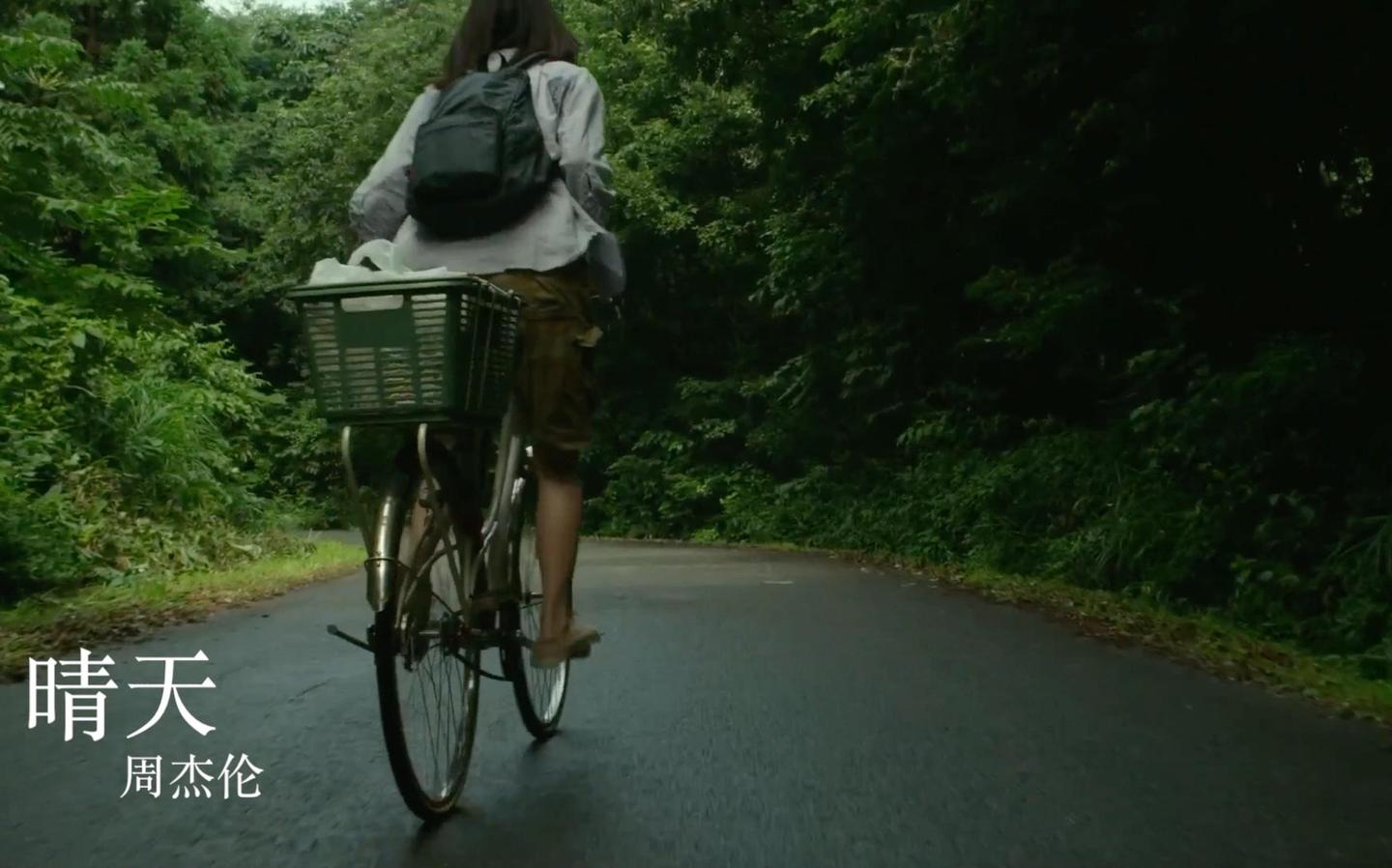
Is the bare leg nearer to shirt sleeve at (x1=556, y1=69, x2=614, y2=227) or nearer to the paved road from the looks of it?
the paved road

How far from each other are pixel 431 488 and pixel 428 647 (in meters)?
0.39

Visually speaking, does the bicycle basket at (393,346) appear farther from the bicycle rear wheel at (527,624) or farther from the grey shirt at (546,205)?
the bicycle rear wheel at (527,624)

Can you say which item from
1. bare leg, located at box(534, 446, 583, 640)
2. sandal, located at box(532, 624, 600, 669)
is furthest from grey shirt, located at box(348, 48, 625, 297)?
sandal, located at box(532, 624, 600, 669)

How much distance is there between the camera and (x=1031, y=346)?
11.9 meters

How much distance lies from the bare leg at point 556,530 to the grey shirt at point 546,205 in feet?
1.80

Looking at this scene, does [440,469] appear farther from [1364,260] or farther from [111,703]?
[1364,260]

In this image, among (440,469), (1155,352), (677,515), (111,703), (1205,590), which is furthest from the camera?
(677,515)

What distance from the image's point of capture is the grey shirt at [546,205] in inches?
154

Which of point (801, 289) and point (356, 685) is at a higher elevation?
point (801, 289)

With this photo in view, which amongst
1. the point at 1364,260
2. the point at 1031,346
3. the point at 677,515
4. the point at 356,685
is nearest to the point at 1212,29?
the point at 1364,260

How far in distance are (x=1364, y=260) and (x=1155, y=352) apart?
1.61 meters

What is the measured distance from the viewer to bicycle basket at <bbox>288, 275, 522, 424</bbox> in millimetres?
3248

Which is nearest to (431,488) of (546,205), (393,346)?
(393,346)

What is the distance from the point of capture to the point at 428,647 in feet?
11.8
